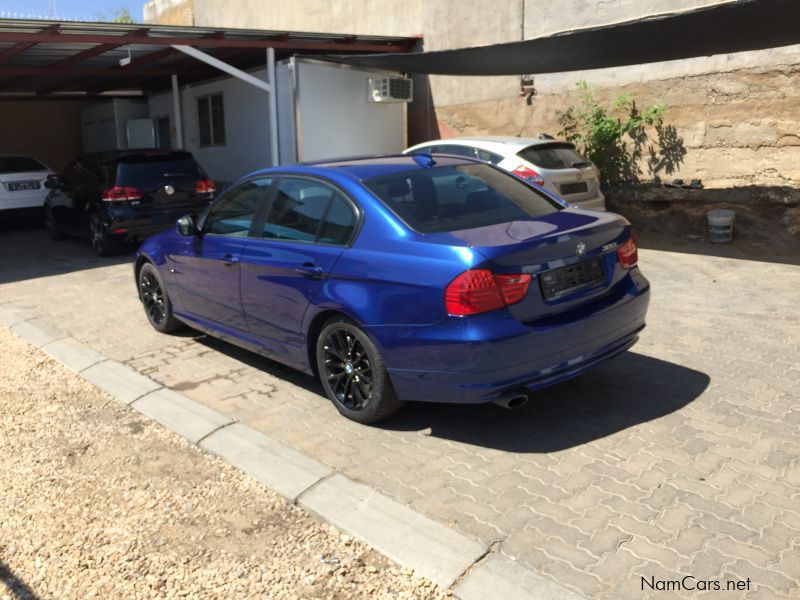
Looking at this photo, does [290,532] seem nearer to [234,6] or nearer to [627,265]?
[627,265]

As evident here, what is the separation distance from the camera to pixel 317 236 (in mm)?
4617

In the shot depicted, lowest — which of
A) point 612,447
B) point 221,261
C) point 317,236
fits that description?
point 612,447

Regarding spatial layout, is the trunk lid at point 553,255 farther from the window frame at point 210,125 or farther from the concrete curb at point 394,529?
the window frame at point 210,125

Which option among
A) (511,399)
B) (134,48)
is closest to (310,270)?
(511,399)

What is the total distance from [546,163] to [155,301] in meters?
5.32

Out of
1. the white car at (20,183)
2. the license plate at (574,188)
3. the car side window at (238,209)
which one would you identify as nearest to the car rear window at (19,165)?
the white car at (20,183)

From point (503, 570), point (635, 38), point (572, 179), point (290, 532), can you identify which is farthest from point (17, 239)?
point (503, 570)

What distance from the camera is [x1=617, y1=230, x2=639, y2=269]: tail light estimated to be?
4445 millimetres

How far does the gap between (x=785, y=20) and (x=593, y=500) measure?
552 cm

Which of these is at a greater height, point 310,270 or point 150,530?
point 310,270

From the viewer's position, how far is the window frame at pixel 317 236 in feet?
14.3

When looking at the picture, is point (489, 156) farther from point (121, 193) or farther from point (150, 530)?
point (150, 530)

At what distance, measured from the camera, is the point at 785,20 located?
673cm

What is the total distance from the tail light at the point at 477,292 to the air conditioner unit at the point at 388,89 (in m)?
10.6
